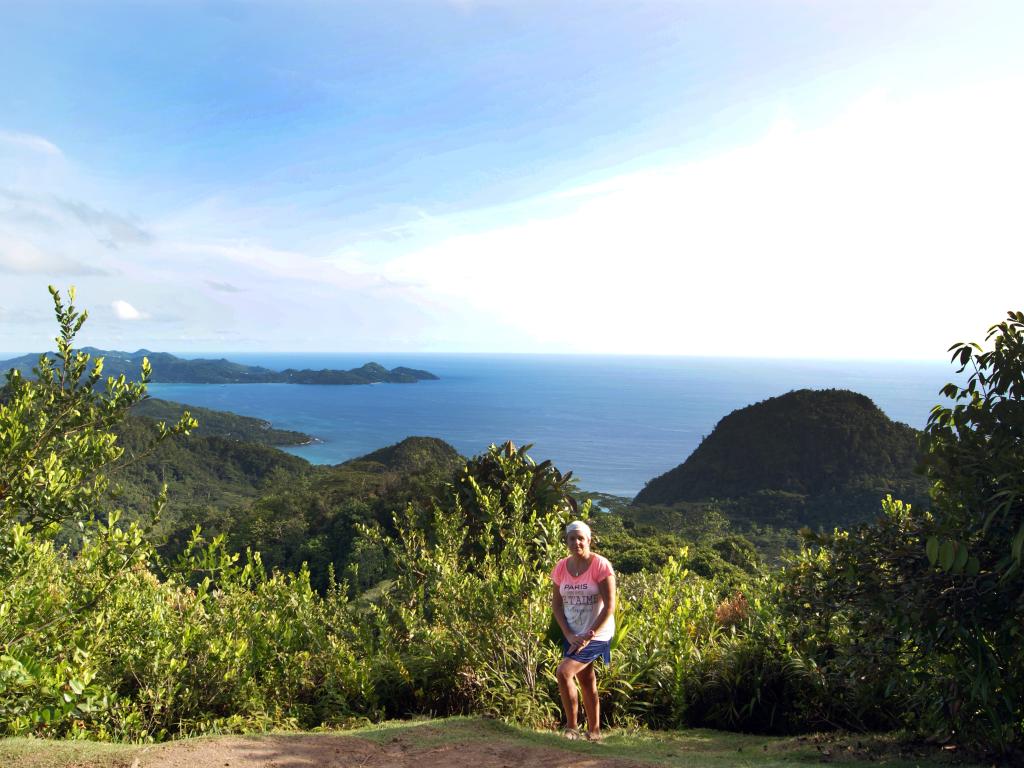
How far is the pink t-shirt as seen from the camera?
4996mm

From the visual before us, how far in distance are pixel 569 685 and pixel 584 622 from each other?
511 millimetres

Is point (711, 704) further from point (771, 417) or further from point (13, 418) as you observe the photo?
point (771, 417)

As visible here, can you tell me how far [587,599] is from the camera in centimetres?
502

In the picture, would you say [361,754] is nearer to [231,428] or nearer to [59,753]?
[59,753]

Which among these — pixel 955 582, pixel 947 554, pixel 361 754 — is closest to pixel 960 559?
pixel 947 554

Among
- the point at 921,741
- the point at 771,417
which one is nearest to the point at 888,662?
the point at 921,741

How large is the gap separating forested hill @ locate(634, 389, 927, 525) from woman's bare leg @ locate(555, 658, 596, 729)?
56291 mm

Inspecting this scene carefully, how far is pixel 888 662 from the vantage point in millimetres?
4176

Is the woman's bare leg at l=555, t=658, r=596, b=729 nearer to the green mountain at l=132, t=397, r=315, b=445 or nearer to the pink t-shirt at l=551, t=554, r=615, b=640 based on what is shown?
the pink t-shirt at l=551, t=554, r=615, b=640

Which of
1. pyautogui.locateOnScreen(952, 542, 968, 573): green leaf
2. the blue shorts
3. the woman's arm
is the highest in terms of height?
pyautogui.locateOnScreen(952, 542, 968, 573): green leaf

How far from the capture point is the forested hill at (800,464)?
58781 mm

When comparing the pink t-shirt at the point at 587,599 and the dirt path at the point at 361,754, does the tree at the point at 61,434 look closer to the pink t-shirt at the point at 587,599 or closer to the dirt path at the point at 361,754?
the dirt path at the point at 361,754

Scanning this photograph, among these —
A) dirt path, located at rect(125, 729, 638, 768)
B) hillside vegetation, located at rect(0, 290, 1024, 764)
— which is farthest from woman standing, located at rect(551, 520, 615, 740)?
hillside vegetation, located at rect(0, 290, 1024, 764)

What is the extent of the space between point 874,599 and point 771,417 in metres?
75.7
